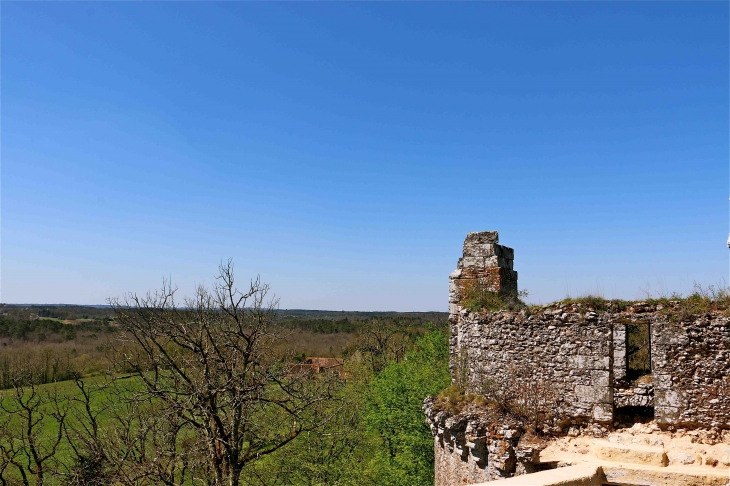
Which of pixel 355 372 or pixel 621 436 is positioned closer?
pixel 621 436

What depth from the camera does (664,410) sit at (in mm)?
7117

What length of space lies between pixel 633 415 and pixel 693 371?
151 centimetres

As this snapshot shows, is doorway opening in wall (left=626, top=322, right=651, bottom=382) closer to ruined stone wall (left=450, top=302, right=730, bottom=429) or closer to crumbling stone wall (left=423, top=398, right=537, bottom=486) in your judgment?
ruined stone wall (left=450, top=302, right=730, bottom=429)

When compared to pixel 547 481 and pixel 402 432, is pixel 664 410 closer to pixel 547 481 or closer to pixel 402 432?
pixel 547 481

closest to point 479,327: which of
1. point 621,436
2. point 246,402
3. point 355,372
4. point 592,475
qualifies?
point 621,436

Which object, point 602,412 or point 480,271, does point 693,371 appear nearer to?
point 602,412

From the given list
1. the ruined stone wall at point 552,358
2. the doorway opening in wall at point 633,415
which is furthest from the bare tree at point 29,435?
the doorway opening in wall at point 633,415

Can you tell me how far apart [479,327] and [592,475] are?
3521 millimetres

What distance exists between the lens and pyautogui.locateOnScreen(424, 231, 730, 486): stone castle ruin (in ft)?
22.8

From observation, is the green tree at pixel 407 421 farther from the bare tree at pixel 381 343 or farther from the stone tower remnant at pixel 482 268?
the bare tree at pixel 381 343

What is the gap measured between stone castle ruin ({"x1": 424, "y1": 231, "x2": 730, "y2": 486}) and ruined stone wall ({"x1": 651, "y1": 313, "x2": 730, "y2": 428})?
0.04 ft

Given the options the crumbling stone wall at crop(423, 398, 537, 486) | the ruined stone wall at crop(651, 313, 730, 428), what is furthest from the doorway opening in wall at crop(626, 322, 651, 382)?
the crumbling stone wall at crop(423, 398, 537, 486)

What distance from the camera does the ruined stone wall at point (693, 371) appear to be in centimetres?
687

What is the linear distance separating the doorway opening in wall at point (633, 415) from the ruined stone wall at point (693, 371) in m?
0.54
